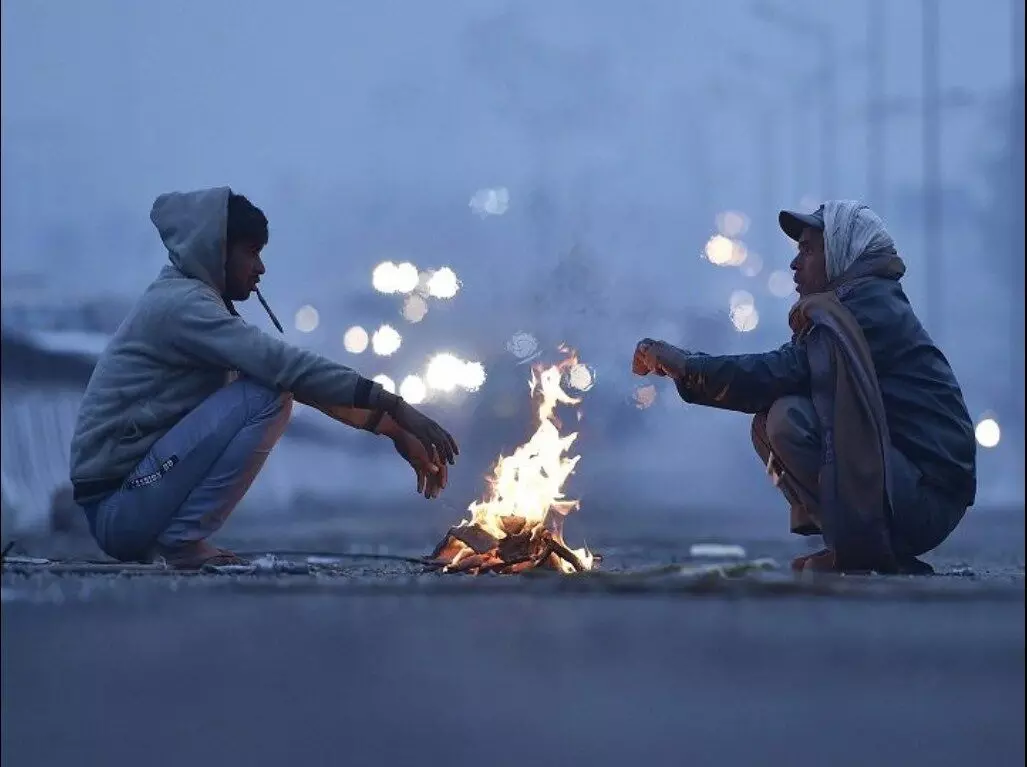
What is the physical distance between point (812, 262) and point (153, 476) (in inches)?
88.8

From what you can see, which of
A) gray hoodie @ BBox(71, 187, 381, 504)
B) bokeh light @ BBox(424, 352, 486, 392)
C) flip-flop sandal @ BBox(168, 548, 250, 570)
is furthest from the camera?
bokeh light @ BBox(424, 352, 486, 392)

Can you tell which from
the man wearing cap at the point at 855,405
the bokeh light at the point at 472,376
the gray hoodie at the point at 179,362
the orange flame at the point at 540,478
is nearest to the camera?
the man wearing cap at the point at 855,405

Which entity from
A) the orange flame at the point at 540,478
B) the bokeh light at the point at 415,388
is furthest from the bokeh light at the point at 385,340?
the orange flame at the point at 540,478

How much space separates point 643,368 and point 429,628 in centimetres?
195

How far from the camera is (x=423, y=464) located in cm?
474

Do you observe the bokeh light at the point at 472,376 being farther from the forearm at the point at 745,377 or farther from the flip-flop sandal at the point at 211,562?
the forearm at the point at 745,377

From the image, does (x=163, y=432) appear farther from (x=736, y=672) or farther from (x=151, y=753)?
(x=736, y=672)

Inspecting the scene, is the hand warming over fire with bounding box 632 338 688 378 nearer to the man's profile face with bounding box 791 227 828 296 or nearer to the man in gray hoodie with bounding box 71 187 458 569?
the man's profile face with bounding box 791 227 828 296

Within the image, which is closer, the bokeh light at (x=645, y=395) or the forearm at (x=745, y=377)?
the forearm at (x=745, y=377)

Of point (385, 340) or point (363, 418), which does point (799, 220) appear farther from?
point (385, 340)

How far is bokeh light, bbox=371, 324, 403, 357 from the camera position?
42.9 feet

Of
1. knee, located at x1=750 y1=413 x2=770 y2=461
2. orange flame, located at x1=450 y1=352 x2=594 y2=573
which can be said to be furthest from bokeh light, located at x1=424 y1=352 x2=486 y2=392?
knee, located at x1=750 y1=413 x2=770 y2=461

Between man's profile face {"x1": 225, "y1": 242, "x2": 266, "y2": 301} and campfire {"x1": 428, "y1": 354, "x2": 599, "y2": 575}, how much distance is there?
108 centimetres

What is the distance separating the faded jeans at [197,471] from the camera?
4.69 metres
